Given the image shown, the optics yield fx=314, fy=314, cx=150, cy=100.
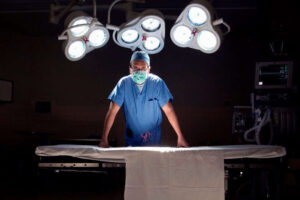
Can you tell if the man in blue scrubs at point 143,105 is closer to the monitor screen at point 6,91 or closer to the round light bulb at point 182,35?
the round light bulb at point 182,35

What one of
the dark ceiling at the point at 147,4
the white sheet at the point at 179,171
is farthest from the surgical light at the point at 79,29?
the dark ceiling at the point at 147,4

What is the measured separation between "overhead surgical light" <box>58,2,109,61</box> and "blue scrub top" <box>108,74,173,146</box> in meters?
0.39

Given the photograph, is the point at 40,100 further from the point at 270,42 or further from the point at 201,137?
the point at 270,42

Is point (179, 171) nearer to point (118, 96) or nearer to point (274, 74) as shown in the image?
point (118, 96)

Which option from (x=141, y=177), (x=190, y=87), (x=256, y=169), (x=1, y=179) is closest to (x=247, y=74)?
(x=190, y=87)

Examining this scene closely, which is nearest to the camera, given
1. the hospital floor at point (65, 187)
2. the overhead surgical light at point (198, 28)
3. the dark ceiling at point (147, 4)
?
the overhead surgical light at point (198, 28)

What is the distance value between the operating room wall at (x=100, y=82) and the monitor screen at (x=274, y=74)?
0.99m

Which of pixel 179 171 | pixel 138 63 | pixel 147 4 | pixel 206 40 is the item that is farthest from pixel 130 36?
pixel 147 4

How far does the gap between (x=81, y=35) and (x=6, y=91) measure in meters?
2.59

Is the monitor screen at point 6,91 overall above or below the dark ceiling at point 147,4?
below

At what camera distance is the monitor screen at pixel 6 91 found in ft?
14.3

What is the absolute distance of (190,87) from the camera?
4469 mm

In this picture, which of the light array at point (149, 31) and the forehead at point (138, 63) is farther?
the forehead at point (138, 63)

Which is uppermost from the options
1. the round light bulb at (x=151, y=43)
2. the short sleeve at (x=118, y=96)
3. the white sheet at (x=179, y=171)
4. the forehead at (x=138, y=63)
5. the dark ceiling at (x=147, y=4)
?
the dark ceiling at (x=147, y=4)
